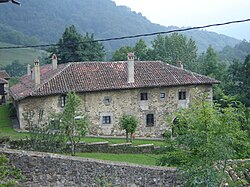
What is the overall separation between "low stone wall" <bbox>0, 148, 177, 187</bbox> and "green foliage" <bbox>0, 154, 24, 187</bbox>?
0.20 meters

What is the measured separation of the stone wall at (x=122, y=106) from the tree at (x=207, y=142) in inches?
552

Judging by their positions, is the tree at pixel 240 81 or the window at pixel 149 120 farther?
the tree at pixel 240 81

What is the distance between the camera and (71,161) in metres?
8.52

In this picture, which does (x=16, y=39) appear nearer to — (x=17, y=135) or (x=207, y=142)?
(x=17, y=135)

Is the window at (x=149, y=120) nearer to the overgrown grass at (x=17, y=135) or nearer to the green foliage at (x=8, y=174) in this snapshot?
the overgrown grass at (x=17, y=135)

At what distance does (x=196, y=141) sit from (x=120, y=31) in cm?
13433

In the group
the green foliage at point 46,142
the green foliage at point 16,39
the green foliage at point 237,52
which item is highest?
the green foliage at point 16,39

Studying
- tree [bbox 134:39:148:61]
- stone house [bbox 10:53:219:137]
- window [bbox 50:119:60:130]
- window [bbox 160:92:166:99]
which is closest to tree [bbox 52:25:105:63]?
tree [bbox 134:39:148:61]

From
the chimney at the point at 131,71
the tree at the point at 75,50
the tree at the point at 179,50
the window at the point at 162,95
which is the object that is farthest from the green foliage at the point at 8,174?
the tree at the point at 179,50

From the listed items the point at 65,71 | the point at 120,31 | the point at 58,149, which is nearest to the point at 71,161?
the point at 58,149

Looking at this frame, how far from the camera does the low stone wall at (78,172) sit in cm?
840

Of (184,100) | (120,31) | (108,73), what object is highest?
(120,31)

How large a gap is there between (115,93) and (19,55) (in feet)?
301

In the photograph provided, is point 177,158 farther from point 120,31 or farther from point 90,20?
point 90,20
